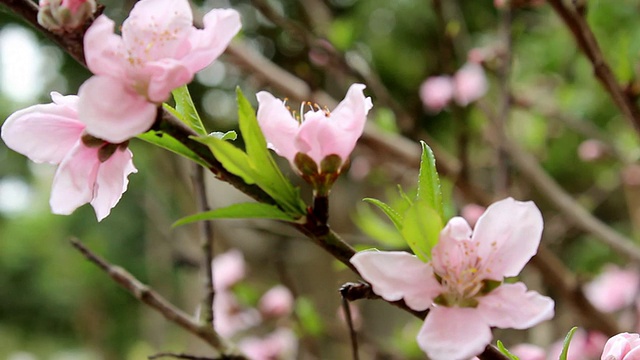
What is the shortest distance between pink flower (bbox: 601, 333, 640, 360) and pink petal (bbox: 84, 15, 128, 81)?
239 millimetres

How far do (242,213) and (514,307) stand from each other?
0.39 ft

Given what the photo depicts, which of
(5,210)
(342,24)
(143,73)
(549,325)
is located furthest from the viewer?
(5,210)

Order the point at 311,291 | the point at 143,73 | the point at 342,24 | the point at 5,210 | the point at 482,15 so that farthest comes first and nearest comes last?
the point at 5,210 < the point at 311,291 < the point at 482,15 < the point at 342,24 < the point at 143,73

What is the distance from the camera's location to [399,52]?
7.37ft

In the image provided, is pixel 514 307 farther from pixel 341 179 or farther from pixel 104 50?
pixel 341 179

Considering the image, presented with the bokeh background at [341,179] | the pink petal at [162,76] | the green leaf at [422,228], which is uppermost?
the pink petal at [162,76]

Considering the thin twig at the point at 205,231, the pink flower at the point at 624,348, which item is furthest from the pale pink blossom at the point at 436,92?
the pink flower at the point at 624,348

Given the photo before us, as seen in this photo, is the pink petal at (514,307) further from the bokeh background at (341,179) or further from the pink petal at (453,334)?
the bokeh background at (341,179)

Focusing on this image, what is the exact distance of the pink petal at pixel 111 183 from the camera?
0.29m

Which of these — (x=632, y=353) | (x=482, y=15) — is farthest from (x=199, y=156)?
(x=482, y=15)

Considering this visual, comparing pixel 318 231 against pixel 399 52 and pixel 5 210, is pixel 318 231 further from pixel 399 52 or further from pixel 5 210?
pixel 5 210

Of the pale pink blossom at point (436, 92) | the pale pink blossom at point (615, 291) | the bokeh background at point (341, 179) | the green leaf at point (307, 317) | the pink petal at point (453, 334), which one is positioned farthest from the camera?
the pale pink blossom at point (436, 92)

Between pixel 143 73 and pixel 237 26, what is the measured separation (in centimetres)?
4

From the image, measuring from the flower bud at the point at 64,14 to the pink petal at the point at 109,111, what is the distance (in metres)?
0.03
